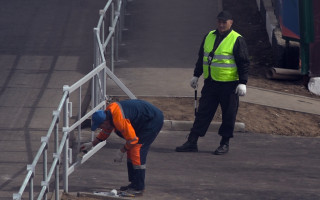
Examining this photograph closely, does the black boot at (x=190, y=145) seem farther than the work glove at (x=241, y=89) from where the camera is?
Yes

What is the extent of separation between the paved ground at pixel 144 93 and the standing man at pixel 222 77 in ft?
0.98

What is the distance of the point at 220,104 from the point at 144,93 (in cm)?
255

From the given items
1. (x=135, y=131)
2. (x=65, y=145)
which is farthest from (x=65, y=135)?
(x=135, y=131)

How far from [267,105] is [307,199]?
3.94 meters

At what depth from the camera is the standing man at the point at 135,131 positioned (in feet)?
30.4

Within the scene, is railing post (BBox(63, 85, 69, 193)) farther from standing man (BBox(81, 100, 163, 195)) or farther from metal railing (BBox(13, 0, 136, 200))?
standing man (BBox(81, 100, 163, 195))

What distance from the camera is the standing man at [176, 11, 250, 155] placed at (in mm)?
11156

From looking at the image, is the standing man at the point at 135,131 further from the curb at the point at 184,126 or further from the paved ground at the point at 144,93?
the curb at the point at 184,126

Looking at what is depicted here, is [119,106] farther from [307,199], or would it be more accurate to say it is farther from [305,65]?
[305,65]

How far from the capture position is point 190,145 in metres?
11.5

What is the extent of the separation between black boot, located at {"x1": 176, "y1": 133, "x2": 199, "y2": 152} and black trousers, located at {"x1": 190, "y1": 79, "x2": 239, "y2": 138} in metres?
0.05

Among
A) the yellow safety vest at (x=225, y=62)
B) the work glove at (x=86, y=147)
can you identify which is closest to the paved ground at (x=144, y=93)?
the work glove at (x=86, y=147)

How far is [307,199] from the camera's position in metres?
9.62

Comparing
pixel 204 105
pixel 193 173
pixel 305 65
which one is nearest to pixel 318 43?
pixel 305 65
